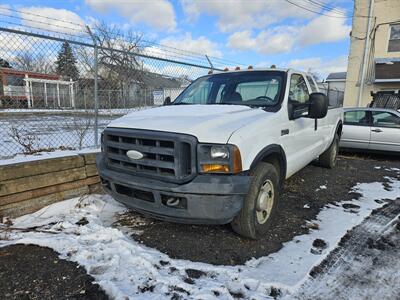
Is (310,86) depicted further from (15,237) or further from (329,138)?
(15,237)

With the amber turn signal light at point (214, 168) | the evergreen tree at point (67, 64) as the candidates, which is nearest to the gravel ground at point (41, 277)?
the amber turn signal light at point (214, 168)

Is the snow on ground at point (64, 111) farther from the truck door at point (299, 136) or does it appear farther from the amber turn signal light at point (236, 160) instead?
the amber turn signal light at point (236, 160)

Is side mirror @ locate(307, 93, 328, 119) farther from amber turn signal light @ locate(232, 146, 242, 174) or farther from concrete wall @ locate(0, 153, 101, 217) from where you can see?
concrete wall @ locate(0, 153, 101, 217)

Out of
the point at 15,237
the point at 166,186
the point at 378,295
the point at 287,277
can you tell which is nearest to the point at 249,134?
the point at 166,186

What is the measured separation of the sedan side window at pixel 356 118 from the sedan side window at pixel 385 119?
216mm

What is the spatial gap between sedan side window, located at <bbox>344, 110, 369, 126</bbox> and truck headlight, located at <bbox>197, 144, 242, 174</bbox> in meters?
6.90

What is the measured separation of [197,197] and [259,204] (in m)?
0.85

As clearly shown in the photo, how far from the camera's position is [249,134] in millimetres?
2930

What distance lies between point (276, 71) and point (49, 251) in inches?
142

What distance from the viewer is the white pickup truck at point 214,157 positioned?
273cm

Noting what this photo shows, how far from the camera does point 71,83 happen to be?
547 cm

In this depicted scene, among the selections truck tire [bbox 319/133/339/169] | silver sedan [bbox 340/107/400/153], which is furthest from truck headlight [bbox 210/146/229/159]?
silver sedan [bbox 340/107/400/153]

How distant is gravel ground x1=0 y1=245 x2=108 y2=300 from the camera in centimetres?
237

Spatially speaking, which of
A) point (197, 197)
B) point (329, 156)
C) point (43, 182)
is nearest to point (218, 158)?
point (197, 197)
